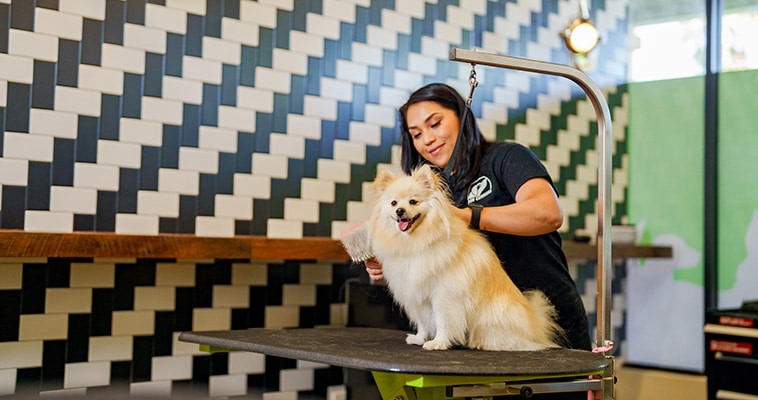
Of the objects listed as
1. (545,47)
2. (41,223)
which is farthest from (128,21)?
(545,47)

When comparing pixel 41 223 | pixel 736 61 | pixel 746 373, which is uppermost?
pixel 736 61

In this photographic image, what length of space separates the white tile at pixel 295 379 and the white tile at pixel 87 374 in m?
0.82

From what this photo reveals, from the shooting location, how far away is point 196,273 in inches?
135

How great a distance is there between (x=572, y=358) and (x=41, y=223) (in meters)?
2.02

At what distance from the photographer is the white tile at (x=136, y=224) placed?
3182mm

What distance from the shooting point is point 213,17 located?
347 cm

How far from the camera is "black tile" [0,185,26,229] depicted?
2914 millimetres

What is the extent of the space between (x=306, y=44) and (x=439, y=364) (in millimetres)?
2341

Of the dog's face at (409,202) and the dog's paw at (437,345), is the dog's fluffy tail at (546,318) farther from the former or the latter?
the dog's face at (409,202)

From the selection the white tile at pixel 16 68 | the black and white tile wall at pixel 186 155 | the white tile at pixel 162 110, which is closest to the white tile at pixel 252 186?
the black and white tile wall at pixel 186 155

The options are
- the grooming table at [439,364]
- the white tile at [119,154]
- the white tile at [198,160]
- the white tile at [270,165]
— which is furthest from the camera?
the white tile at [270,165]

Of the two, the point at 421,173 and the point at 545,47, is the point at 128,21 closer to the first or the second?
the point at 421,173

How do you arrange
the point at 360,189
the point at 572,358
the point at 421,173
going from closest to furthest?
the point at 572,358
the point at 421,173
the point at 360,189

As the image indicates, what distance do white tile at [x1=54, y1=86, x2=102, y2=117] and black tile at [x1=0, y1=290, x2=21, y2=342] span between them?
0.70m
